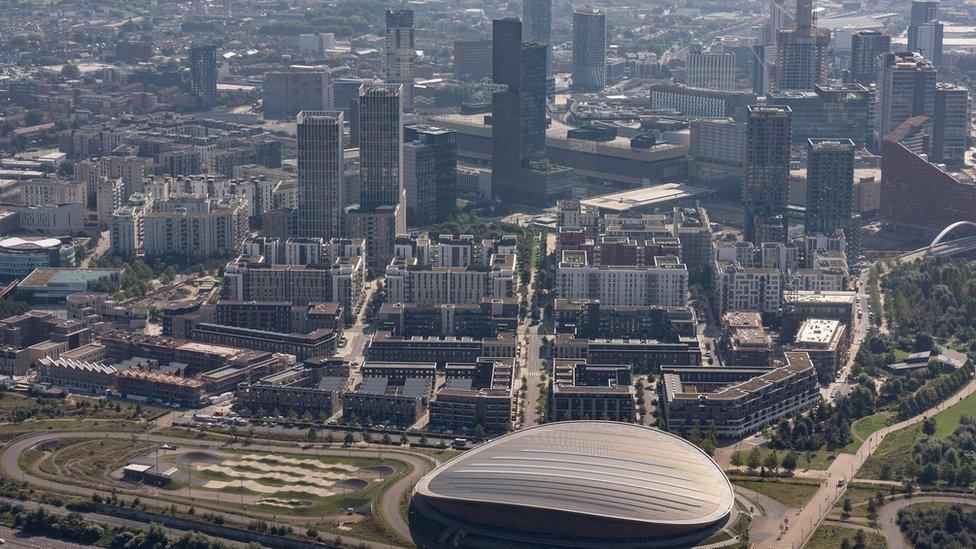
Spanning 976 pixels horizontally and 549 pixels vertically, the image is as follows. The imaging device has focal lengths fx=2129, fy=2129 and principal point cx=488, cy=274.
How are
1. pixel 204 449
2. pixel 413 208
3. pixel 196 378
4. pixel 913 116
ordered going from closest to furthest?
pixel 204 449 < pixel 196 378 < pixel 413 208 < pixel 913 116

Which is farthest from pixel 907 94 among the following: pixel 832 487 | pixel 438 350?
pixel 832 487

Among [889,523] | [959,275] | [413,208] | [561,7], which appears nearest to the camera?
[889,523]

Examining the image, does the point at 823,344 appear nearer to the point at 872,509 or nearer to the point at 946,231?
the point at 872,509

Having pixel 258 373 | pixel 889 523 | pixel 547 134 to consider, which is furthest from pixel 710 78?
pixel 889 523

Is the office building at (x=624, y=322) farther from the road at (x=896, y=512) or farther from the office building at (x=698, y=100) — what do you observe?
the office building at (x=698, y=100)

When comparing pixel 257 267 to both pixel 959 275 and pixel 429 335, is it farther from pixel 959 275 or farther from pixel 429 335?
pixel 959 275

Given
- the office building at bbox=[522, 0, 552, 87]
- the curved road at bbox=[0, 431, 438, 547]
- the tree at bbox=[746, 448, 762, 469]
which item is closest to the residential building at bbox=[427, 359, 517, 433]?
the curved road at bbox=[0, 431, 438, 547]

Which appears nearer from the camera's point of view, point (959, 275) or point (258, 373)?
point (258, 373)
